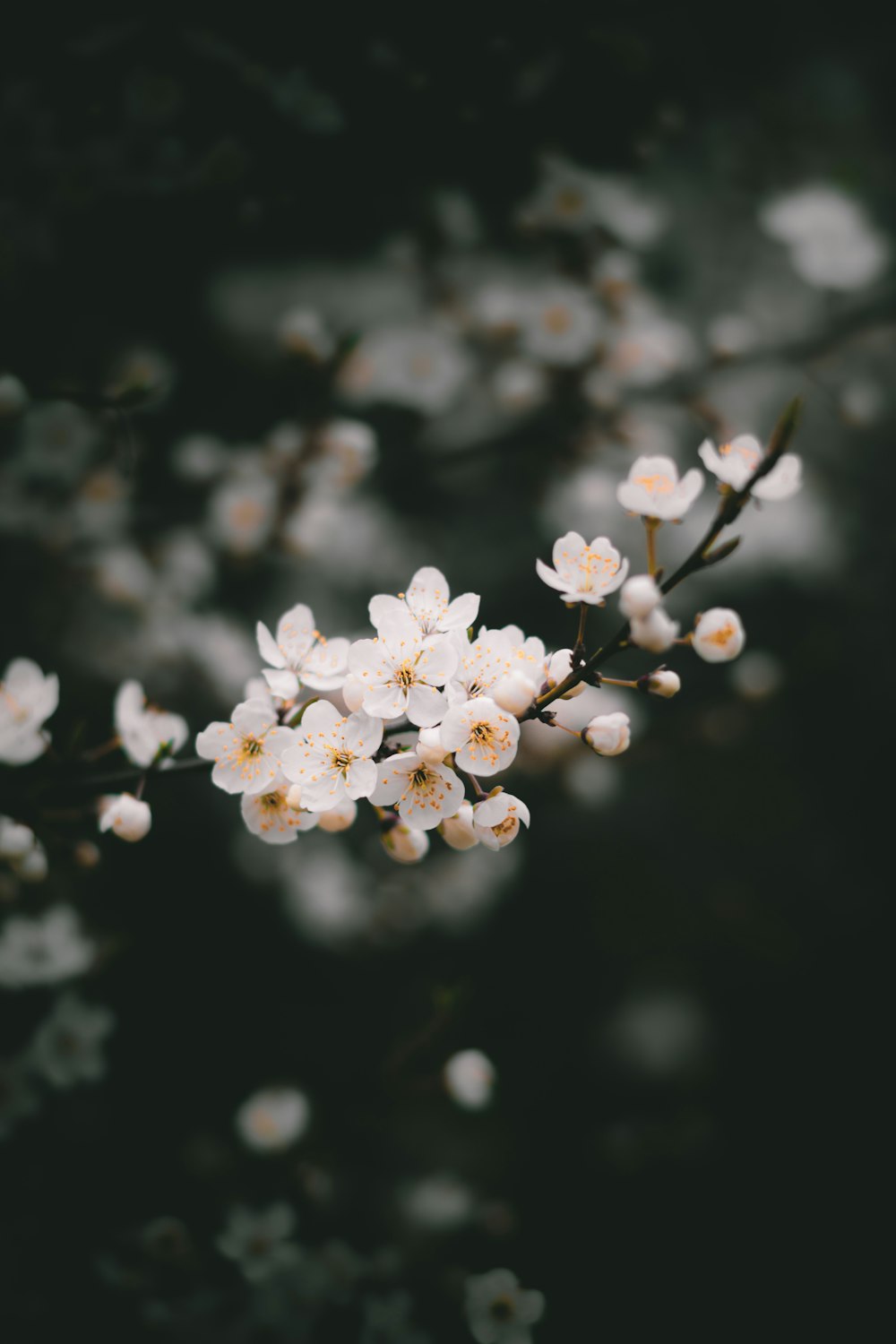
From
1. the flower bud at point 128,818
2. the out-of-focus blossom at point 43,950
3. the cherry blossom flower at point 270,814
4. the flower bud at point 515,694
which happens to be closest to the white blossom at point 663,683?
the flower bud at point 515,694

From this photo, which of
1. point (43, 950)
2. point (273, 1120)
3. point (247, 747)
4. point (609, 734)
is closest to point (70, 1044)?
point (43, 950)

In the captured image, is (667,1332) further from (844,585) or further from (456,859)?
(844,585)

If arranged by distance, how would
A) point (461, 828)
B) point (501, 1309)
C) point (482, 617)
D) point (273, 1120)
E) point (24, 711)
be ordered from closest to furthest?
point (461, 828)
point (24, 711)
point (501, 1309)
point (273, 1120)
point (482, 617)

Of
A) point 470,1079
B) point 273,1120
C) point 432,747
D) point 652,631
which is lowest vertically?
point 273,1120

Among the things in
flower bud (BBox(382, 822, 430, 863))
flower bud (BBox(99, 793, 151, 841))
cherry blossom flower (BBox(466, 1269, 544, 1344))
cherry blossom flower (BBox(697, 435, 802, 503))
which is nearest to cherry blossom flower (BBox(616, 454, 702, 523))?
cherry blossom flower (BBox(697, 435, 802, 503))

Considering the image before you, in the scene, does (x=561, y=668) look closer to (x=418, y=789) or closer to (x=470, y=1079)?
(x=418, y=789)

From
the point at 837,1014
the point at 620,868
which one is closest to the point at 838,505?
the point at 620,868
